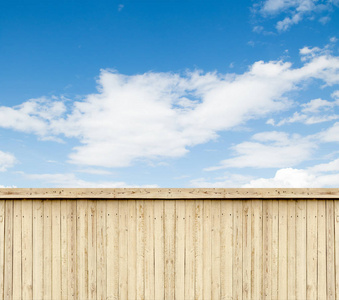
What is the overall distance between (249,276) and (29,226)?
3515 millimetres

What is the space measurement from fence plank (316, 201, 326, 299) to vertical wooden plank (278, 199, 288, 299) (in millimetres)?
536

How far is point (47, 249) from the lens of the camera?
4.71 m

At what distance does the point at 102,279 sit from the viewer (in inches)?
182

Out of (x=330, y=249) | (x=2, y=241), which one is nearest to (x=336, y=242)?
(x=330, y=249)

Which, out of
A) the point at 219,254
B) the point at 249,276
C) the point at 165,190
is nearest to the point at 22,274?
the point at 165,190

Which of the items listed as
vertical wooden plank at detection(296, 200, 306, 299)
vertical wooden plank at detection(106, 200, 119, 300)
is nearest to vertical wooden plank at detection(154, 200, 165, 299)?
vertical wooden plank at detection(106, 200, 119, 300)

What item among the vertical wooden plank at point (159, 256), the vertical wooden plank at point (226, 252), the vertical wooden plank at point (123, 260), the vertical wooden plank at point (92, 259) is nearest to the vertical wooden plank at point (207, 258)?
the vertical wooden plank at point (226, 252)

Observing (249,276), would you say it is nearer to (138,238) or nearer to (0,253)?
(138,238)

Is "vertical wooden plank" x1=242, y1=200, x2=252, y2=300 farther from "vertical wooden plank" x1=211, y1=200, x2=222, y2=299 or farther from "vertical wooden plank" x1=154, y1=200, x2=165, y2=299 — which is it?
"vertical wooden plank" x1=154, y1=200, x2=165, y2=299

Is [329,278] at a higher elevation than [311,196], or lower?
lower

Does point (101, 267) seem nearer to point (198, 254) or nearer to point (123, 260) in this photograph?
point (123, 260)

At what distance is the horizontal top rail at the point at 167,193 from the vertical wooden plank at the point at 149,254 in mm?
301

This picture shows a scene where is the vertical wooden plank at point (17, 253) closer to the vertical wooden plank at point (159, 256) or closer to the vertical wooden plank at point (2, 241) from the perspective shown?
the vertical wooden plank at point (2, 241)

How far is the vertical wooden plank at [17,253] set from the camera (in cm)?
474
